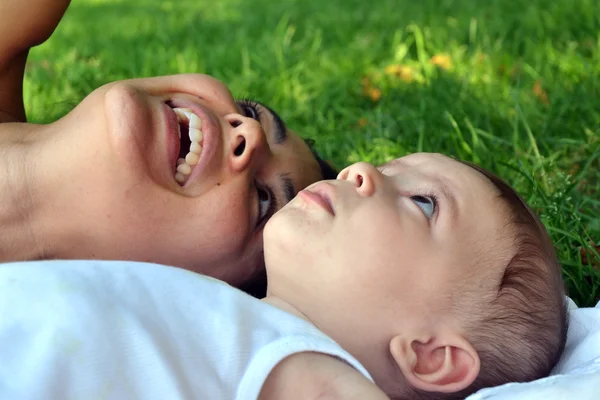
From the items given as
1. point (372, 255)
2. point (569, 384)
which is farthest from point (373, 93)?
point (569, 384)

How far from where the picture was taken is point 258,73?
455 cm

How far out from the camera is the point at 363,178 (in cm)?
196

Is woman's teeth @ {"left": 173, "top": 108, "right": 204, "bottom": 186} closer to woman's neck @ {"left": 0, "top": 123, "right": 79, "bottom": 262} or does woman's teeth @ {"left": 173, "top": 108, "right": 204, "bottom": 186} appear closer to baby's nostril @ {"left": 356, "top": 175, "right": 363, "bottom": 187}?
woman's neck @ {"left": 0, "top": 123, "right": 79, "bottom": 262}

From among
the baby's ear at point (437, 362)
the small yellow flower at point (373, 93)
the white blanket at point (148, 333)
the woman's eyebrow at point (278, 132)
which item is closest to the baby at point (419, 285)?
the baby's ear at point (437, 362)

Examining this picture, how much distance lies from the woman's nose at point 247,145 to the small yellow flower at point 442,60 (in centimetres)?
230

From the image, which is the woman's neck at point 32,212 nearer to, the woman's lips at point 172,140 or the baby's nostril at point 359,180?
the woman's lips at point 172,140

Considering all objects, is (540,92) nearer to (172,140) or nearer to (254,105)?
(254,105)

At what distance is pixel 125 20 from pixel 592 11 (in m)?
3.76

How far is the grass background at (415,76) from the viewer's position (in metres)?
2.98

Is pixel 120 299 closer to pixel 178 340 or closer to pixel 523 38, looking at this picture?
pixel 178 340

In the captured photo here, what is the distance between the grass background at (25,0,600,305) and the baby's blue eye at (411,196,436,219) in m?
0.59

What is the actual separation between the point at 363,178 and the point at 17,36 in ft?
4.32

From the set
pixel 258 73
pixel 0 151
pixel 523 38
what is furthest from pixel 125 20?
pixel 0 151

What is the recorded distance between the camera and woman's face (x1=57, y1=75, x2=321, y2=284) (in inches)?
80.0
